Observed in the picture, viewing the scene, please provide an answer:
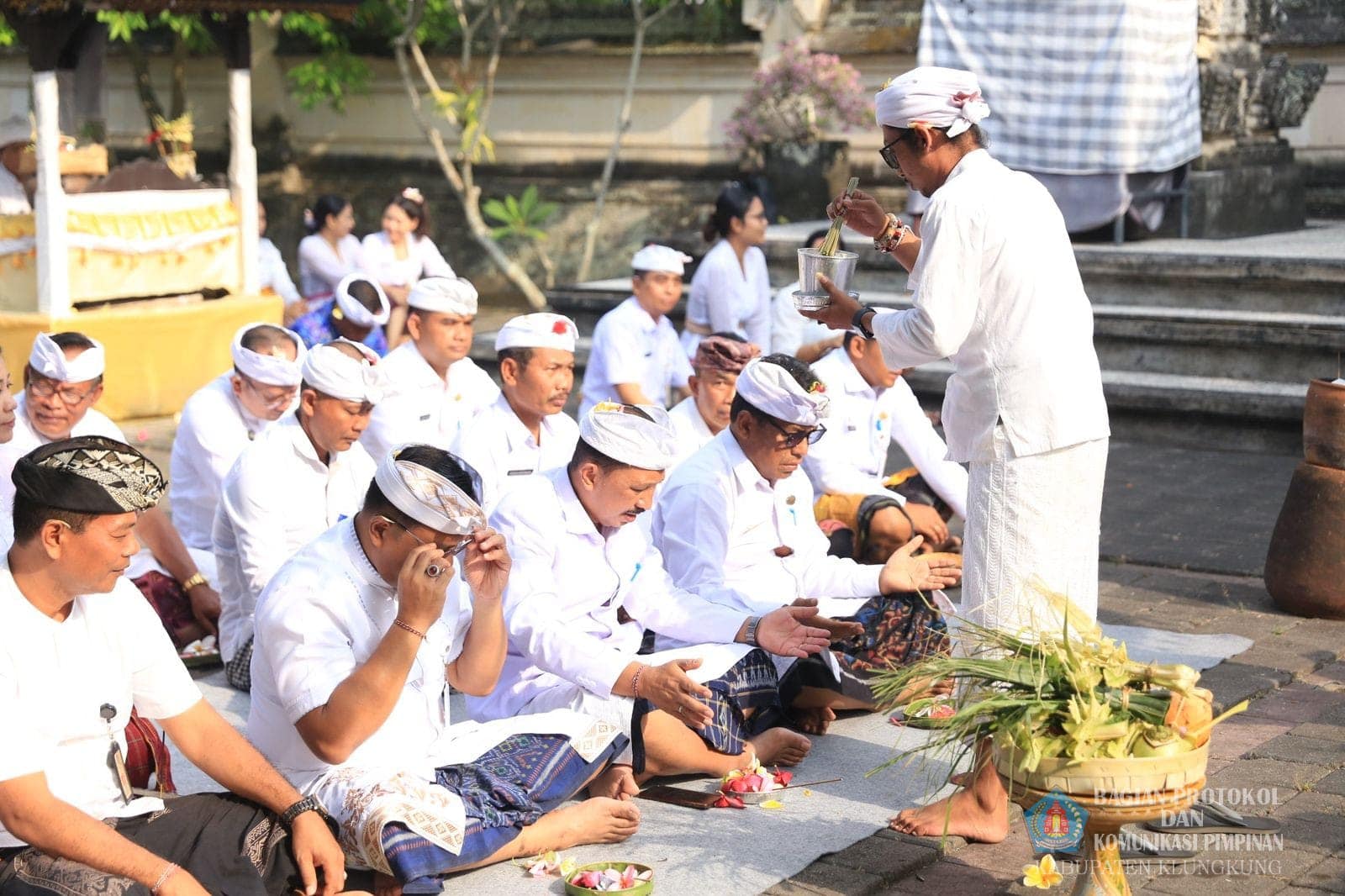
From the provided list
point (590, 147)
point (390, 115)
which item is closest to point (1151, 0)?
point (590, 147)

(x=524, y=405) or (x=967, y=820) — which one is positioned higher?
(x=524, y=405)

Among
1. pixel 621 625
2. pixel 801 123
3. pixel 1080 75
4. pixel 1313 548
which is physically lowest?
pixel 1313 548

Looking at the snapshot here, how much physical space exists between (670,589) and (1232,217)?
28.0ft

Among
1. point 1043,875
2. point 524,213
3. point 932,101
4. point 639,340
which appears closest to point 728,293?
point 639,340

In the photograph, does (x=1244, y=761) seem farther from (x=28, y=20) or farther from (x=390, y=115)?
(x=390, y=115)

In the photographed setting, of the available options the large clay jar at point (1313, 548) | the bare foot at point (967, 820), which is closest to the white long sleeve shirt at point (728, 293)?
the large clay jar at point (1313, 548)

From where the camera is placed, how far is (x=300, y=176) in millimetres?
17625

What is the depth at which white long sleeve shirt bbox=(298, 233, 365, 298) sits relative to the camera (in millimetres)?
11891

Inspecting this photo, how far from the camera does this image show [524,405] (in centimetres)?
638

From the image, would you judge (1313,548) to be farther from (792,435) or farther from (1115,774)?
(1115,774)

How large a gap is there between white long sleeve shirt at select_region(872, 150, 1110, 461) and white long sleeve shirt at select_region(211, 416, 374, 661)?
229 centimetres

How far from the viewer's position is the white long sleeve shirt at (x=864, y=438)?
7000mm

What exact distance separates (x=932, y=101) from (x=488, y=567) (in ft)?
5.56

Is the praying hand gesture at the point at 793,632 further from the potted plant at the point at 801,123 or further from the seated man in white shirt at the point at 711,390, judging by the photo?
the potted plant at the point at 801,123
